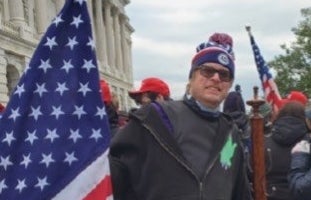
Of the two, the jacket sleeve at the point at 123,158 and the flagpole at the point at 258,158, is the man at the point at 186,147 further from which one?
the flagpole at the point at 258,158

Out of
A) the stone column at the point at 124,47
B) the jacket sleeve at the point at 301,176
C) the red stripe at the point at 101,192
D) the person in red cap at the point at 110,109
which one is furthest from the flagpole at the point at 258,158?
the stone column at the point at 124,47

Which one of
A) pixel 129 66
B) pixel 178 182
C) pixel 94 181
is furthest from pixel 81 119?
pixel 129 66

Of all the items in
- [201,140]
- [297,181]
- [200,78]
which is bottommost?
[297,181]

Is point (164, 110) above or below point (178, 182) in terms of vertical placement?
above

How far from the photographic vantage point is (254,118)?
465 cm

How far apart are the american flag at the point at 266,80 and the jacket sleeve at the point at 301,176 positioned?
5.93 m

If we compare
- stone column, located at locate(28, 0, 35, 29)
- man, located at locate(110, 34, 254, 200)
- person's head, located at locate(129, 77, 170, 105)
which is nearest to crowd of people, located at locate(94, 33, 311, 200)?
man, located at locate(110, 34, 254, 200)

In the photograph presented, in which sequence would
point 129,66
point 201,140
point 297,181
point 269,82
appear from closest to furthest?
point 201,140 < point 297,181 < point 269,82 < point 129,66

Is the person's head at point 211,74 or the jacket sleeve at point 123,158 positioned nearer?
the jacket sleeve at point 123,158

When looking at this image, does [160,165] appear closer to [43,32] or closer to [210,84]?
[210,84]

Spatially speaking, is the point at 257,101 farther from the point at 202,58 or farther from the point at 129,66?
the point at 129,66

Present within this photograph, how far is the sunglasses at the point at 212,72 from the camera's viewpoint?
4004 millimetres

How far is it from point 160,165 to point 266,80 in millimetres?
7639

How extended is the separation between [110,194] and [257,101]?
1.47m
